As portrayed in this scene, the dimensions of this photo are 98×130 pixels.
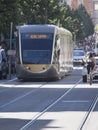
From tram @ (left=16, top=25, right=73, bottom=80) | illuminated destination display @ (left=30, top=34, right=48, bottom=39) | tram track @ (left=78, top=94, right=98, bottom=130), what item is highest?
illuminated destination display @ (left=30, top=34, right=48, bottom=39)

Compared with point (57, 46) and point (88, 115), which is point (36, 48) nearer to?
point (57, 46)

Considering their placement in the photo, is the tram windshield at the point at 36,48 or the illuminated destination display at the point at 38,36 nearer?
the tram windshield at the point at 36,48

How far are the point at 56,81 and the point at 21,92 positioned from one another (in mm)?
10903

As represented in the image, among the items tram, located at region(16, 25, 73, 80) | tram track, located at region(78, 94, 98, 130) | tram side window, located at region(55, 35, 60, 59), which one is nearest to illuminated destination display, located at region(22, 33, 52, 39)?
tram, located at region(16, 25, 73, 80)

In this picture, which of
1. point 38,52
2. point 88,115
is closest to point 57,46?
point 38,52

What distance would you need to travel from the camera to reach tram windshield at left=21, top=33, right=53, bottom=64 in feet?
139

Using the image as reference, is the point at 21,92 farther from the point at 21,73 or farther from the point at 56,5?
the point at 56,5

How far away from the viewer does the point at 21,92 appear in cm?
3291

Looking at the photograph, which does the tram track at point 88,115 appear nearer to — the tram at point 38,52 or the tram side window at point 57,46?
the tram at point 38,52

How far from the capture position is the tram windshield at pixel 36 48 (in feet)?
139

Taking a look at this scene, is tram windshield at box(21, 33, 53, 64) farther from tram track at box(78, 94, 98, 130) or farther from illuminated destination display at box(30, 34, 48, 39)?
tram track at box(78, 94, 98, 130)

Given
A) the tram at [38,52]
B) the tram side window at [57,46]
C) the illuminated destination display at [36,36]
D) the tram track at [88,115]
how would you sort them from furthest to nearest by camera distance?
the tram side window at [57,46], the illuminated destination display at [36,36], the tram at [38,52], the tram track at [88,115]

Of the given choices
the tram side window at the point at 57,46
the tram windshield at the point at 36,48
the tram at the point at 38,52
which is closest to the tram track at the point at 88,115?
the tram at the point at 38,52

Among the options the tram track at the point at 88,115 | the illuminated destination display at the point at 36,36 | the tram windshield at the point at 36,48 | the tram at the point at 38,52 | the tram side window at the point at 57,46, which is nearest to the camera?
the tram track at the point at 88,115
